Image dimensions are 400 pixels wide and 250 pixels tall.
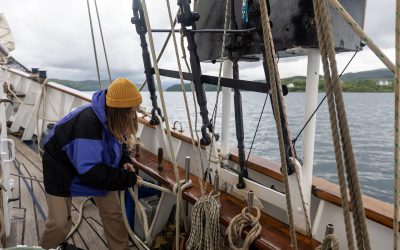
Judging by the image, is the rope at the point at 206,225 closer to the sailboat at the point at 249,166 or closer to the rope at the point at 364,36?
the sailboat at the point at 249,166

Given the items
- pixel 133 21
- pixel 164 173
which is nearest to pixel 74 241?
pixel 164 173

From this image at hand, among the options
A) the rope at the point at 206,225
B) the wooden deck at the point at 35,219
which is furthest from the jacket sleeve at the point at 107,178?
the wooden deck at the point at 35,219

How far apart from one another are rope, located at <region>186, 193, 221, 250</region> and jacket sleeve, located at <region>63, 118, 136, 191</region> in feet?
1.97

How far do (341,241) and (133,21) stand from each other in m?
2.26

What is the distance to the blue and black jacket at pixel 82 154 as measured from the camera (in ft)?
6.11

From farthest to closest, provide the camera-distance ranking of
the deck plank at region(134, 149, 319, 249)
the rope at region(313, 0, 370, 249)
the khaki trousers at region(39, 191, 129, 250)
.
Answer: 1. the khaki trousers at region(39, 191, 129, 250)
2. the deck plank at region(134, 149, 319, 249)
3. the rope at region(313, 0, 370, 249)

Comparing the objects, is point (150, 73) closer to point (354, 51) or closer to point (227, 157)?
point (227, 157)

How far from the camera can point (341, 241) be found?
1.72 m

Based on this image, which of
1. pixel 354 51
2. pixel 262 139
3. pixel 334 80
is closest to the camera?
pixel 334 80

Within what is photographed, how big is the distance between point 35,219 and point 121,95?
1910mm

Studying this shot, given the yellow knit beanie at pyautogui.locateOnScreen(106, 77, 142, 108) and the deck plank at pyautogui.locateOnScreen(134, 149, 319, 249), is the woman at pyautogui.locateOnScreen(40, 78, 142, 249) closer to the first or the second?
the yellow knit beanie at pyautogui.locateOnScreen(106, 77, 142, 108)

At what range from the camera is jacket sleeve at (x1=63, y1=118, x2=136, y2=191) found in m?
1.85

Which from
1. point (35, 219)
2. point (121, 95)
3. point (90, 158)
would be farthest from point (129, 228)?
point (35, 219)

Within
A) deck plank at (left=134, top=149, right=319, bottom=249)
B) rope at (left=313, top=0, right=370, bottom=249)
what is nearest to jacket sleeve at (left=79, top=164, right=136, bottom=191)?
deck plank at (left=134, top=149, right=319, bottom=249)
